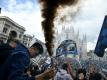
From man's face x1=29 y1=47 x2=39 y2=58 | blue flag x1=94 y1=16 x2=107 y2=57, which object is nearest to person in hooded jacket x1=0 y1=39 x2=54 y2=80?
man's face x1=29 y1=47 x2=39 y2=58

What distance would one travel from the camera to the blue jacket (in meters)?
3.76

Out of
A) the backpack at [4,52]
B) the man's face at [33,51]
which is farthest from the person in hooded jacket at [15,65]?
the man's face at [33,51]

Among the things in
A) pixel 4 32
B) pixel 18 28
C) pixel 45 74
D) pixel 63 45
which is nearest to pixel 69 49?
pixel 63 45

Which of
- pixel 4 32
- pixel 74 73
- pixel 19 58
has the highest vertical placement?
pixel 4 32

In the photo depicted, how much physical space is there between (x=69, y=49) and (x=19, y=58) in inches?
465

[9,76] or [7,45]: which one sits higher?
[7,45]

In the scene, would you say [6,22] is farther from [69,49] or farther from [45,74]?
[45,74]

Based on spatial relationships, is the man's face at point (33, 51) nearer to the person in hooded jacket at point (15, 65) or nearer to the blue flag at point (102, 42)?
the person in hooded jacket at point (15, 65)

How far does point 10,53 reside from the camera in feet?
13.3

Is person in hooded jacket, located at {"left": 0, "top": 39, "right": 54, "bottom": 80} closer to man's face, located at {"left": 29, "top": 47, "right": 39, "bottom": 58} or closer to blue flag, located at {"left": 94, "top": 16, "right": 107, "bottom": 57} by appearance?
man's face, located at {"left": 29, "top": 47, "right": 39, "bottom": 58}

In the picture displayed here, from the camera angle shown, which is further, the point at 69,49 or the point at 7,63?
the point at 69,49

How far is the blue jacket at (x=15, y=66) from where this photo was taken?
3756 millimetres

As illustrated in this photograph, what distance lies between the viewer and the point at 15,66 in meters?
3.77

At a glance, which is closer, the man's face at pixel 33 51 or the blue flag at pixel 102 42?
the man's face at pixel 33 51
